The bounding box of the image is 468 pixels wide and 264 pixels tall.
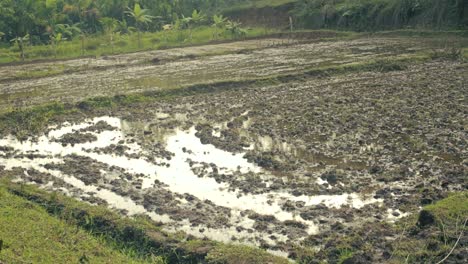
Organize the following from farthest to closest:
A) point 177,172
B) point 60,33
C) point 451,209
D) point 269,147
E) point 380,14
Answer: point 60,33 < point 380,14 < point 269,147 < point 177,172 < point 451,209

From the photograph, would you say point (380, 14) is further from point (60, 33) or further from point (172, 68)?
point (60, 33)

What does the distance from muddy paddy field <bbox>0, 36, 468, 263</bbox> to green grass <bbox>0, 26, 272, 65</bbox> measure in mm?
7574

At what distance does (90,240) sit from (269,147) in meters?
4.54

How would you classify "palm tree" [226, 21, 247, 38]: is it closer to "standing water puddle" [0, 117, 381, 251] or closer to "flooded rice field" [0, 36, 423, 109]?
"flooded rice field" [0, 36, 423, 109]

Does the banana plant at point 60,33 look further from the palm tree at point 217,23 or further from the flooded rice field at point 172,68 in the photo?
the palm tree at point 217,23

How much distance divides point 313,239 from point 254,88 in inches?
395

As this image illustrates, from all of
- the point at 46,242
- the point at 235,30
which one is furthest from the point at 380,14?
the point at 46,242

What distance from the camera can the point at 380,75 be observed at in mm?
16406

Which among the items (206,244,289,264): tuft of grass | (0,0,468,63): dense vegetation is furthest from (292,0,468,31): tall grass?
(206,244,289,264): tuft of grass

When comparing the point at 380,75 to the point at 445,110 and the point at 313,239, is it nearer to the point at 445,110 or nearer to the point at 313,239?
the point at 445,110

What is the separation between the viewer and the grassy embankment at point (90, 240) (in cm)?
595

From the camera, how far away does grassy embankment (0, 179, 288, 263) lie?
5.95m

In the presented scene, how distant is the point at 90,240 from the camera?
21.6 feet

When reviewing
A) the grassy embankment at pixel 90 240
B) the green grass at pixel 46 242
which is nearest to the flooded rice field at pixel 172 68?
the grassy embankment at pixel 90 240
